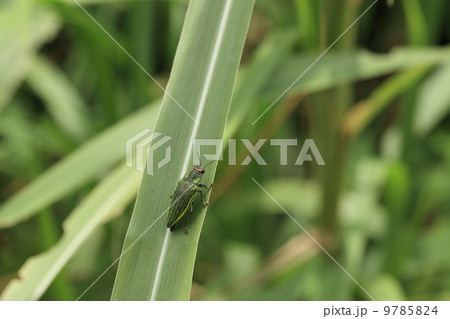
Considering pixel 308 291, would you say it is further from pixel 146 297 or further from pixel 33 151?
pixel 33 151

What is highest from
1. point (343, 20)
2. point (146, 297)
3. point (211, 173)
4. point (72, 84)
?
point (72, 84)

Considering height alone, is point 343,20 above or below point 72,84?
below

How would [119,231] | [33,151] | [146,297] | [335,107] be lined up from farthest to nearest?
[33,151]
[119,231]
[335,107]
[146,297]

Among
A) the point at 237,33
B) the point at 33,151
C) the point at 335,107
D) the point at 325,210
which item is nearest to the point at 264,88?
the point at 335,107

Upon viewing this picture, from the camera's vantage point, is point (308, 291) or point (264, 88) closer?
point (264, 88)

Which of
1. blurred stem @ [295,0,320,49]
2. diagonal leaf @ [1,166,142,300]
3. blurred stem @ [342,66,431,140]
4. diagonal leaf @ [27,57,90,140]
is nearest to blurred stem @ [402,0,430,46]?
blurred stem @ [342,66,431,140]

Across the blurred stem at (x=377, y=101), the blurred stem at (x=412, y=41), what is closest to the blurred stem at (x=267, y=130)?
the blurred stem at (x=377, y=101)

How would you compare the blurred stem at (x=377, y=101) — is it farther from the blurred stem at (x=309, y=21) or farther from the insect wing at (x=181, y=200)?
the insect wing at (x=181, y=200)
